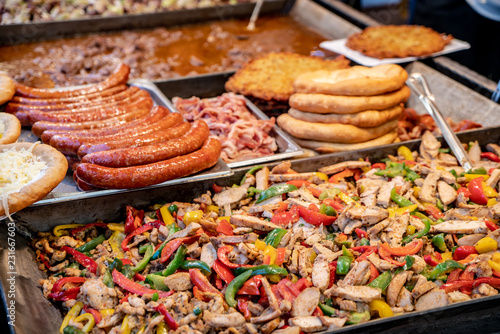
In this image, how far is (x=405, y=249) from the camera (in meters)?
2.41

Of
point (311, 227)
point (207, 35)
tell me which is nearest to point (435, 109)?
point (311, 227)

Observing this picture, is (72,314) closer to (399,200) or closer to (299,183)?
(299,183)

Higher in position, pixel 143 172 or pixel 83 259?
pixel 143 172

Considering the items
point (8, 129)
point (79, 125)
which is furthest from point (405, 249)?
point (8, 129)

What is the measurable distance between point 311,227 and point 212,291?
0.75 metres

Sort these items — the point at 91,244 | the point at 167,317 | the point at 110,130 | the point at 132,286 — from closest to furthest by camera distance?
the point at 167,317
the point at 132,286
the point at 91,244
the point at 110,130

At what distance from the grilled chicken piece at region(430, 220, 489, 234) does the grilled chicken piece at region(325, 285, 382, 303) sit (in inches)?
27.1

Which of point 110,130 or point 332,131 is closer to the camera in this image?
point 110,130

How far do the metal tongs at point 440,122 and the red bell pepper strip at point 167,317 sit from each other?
8.13 ft

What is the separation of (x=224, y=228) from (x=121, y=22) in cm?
453

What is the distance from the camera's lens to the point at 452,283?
7.59 feet

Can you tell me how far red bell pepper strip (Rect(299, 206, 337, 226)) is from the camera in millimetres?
2613

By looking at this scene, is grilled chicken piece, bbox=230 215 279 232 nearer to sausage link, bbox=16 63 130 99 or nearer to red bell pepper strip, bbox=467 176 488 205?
red bell pepper strip, bbox=467 176 488 205

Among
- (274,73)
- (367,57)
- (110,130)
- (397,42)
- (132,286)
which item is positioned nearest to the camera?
(132,286)
